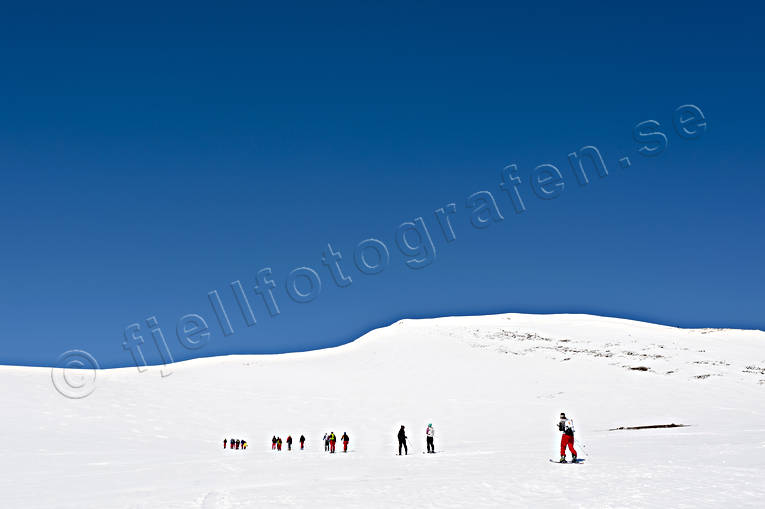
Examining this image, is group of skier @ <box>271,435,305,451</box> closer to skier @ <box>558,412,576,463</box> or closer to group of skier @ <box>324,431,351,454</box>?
group of skier @ <box>324,431,351,454</box>

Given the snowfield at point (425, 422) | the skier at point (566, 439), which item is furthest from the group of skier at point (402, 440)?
the snowfield at point (425, 422)

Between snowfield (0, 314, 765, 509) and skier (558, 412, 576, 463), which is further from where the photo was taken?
skier (558, 412, 576, 463)

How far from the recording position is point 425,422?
34594 mm

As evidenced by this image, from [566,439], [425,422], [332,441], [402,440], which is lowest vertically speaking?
[332,441]

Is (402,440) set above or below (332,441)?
above

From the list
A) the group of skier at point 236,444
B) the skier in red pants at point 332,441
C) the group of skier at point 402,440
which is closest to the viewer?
the group of skier at point 402,440

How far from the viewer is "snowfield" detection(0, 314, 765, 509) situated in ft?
41.8

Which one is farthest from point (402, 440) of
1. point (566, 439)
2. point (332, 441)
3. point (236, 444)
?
point (236, 444)

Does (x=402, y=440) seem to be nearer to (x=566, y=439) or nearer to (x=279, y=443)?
(x=279, y=443)

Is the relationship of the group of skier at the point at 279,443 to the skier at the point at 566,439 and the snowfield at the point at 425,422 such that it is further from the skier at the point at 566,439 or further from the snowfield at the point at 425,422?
the skier at the point at 566,439

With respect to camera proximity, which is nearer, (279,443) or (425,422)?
(279,443)

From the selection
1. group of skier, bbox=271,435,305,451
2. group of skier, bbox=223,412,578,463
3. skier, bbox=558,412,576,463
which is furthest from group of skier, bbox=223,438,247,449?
skier, bbox=558,412,576,463

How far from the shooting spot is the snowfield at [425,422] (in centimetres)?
1273

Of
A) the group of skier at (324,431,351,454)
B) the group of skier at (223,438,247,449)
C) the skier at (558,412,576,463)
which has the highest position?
the skier at (558,412,576,463)
